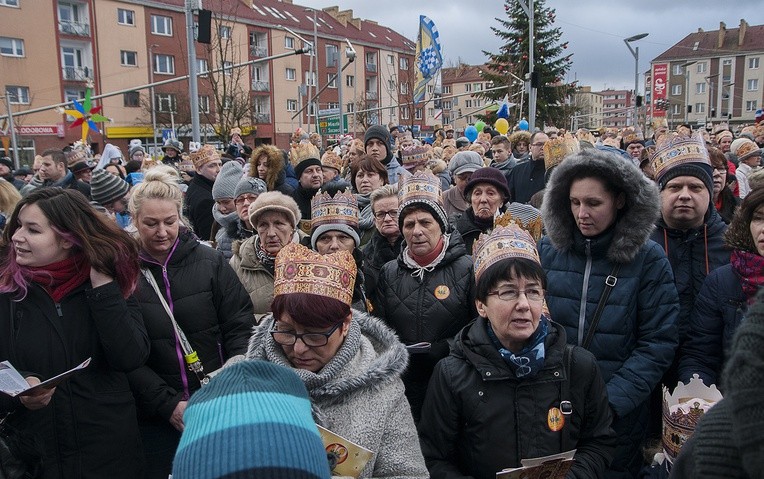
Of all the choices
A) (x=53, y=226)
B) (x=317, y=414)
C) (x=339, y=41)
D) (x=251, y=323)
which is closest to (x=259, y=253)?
(x=251, y=323)

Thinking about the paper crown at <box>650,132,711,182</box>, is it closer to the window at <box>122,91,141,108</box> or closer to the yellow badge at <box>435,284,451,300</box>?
the yellow badge at <box>435,284,451,300</box>

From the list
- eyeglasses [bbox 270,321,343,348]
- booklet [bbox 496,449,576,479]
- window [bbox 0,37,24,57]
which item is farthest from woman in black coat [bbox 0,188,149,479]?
window [bbox 0,37,24,57]

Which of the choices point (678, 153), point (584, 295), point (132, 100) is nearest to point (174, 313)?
point (584, 295)

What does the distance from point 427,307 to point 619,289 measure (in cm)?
112

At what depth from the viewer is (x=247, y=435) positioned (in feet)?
4.10

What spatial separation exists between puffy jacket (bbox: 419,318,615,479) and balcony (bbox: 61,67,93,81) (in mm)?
48402

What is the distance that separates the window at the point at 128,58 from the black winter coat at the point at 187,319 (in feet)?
162

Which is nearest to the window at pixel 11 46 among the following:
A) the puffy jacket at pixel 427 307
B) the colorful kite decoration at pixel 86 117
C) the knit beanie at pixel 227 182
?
the colorful kite decoration at pixel 86 117

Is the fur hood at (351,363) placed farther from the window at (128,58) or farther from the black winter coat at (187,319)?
the window at (128,58)

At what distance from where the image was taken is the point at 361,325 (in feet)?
9.12

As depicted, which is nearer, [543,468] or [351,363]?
[543,468]

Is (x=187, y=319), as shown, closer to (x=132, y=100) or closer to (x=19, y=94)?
(x=19, y=94)

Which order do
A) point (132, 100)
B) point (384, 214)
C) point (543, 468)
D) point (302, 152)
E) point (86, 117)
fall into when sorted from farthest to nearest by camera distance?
point (132, 100) < point (86, 117) < point (302, 152) < point (384, 214) < point (543, 468)

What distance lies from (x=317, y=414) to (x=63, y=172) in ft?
25.4
